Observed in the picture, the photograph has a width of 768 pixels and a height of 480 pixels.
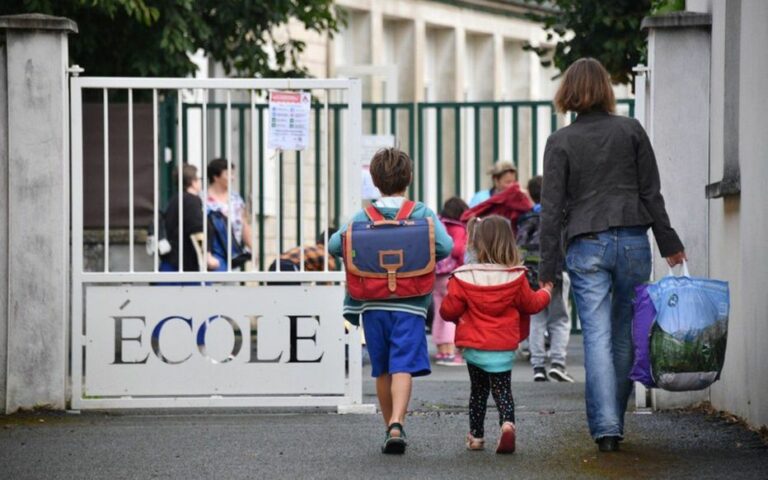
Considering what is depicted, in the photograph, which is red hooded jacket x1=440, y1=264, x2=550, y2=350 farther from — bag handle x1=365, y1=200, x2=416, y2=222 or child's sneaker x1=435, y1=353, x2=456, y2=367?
child's sneaker x1=435, y1=353, x2=456, y2=367

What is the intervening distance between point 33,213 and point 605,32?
770 cm

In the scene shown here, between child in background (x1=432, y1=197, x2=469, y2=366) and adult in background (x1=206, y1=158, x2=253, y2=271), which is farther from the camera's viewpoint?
child in background (x1=432, y1=197, x2=469, y2=366)

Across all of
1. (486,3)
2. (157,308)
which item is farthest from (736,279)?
(486,3)

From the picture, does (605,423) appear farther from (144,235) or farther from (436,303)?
(144,235)

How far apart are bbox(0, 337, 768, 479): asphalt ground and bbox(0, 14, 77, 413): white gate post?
299 millimetres

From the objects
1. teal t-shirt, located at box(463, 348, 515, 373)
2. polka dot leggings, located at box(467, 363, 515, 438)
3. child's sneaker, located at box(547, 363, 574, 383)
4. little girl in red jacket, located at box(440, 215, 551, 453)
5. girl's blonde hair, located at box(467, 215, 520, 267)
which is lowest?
child's sneaker, located at box(547, 363, 574, 383)

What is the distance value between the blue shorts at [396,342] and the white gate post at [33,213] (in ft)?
8.39

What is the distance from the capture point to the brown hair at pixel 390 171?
989 cm

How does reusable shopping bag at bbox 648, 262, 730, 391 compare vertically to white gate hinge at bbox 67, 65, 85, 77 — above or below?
below

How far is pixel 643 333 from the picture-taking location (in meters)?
9.34

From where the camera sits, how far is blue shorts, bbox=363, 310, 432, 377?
970 centimetres

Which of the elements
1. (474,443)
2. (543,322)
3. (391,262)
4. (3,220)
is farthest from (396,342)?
(543,322)

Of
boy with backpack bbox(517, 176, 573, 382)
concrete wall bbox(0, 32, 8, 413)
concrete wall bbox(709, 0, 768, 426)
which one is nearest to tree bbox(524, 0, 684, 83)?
boy with backpack bbox(517, 176, 573, 382)

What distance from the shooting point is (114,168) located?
16688mm
